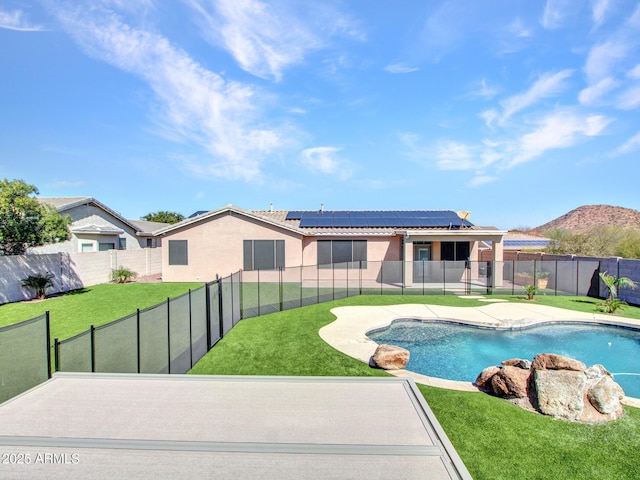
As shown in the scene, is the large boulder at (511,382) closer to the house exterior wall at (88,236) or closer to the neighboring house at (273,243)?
the neighboring house at (273,243)

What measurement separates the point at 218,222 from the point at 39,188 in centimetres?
891

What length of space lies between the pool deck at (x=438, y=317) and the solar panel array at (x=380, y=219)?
813 cm

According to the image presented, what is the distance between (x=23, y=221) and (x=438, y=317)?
1918cm

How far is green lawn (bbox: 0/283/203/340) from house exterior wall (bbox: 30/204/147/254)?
4527mm

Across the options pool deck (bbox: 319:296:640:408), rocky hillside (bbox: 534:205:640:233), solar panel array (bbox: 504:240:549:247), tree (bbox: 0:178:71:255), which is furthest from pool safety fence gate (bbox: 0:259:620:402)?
rocky hillside (bbox: 534:205:640:233)

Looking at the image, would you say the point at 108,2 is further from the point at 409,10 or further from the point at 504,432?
the point at 504,432

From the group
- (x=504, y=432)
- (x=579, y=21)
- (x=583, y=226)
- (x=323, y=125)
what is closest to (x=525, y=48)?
(x=579, y=21)

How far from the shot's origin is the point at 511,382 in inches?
248

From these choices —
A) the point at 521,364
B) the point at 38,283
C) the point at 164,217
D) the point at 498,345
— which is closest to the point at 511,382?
the point at 521,364

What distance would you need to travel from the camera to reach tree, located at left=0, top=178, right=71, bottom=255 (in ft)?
50.6

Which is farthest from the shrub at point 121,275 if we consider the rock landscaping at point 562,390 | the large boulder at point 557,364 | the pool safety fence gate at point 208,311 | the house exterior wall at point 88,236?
the large boulder at point 557,364

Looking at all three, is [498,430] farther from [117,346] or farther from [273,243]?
[273,243]

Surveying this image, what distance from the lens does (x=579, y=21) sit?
43.2 ft

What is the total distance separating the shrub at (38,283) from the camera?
15875 mm
